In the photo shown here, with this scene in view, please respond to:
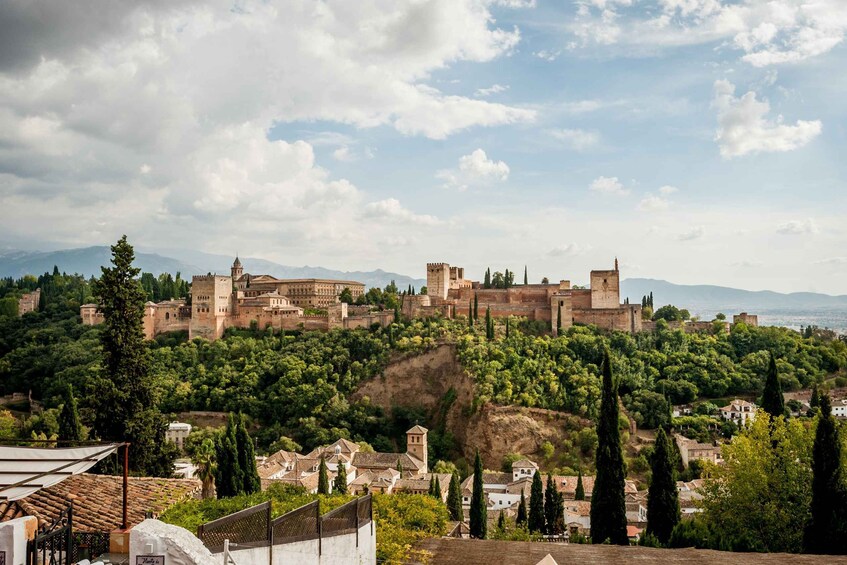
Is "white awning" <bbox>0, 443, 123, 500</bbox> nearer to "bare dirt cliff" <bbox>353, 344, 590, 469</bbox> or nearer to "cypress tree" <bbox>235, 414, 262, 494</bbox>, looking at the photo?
"cypress tree" <bbox>235, 414, 262, 494</bbox>

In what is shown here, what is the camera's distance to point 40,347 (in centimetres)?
5588

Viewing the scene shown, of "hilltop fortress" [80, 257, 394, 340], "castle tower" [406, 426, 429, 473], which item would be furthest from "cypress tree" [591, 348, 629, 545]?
"hilltop fortress" [80, 257, 394, 340]

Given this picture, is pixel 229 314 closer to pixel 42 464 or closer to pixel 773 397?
pixel 773 397

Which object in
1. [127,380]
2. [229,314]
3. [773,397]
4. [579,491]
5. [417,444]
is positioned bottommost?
[579,491]

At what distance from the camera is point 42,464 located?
6141mm

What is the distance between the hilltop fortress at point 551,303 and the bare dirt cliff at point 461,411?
6366 mm

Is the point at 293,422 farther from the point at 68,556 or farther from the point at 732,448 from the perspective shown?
the point at 68,556

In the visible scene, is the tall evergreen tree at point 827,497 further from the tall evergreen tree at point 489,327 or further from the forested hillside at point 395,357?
the tall evergreen tree at point 489,327

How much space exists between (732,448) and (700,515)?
2064 mm

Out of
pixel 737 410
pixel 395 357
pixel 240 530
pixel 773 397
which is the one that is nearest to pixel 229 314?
pixel 395 357

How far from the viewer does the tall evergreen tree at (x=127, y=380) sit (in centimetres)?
1712

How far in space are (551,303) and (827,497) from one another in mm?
38191

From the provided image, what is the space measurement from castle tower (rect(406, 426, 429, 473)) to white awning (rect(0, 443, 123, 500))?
117 feet

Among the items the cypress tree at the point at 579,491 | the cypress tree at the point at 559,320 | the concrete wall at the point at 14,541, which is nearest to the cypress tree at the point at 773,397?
the cypress tree at the point at 579,491
